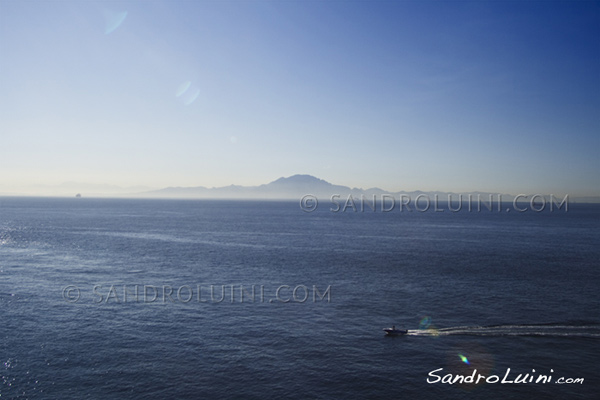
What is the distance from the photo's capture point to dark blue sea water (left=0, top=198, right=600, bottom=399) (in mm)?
40062

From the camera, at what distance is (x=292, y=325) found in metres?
56.6

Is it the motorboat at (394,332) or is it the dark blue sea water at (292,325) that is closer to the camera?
the dark blue sea water at (292,325)

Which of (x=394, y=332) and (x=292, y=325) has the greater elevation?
(x=394, y=332)

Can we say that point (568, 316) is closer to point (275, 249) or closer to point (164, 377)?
point (164, 377)

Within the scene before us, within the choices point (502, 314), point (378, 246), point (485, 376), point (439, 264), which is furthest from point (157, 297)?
point (378, 246)

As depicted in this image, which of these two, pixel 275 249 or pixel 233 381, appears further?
pixel 275 249

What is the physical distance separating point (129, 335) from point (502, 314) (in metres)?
59.0

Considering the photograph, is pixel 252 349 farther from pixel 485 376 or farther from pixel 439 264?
pixel 439 264

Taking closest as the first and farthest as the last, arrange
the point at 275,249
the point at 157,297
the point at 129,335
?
the point at 129,335
the point at 157,297
the point at 275,249

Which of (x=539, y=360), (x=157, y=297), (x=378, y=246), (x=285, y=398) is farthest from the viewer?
(x=378, y=246)

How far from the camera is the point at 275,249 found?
124m

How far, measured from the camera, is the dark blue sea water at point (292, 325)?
40062 millimetres

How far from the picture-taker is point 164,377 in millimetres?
41094

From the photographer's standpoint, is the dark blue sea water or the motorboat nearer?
the dark blue sea water
